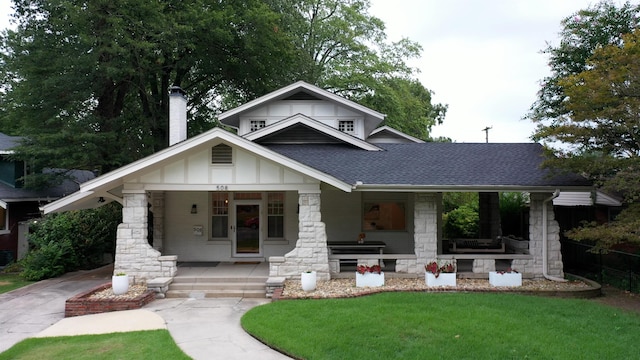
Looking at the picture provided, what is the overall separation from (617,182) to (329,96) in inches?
394

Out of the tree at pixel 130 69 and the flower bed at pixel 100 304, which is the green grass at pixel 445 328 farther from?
the tree at pixel 130 69

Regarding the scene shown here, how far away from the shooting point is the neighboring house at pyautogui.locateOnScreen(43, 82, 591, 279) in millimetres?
11039

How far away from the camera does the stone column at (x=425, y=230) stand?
11.5m

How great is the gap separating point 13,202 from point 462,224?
19.1 m

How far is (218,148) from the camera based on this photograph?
11180 millimetres

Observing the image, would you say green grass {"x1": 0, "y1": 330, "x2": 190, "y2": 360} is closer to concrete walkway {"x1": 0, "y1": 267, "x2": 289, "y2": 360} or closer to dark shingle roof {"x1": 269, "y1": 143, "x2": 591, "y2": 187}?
concrete walkway {"x1": 0, "y1": 267, "x2": 289, "y2": 360}

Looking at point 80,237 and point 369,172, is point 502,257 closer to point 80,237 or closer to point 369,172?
point 369,172

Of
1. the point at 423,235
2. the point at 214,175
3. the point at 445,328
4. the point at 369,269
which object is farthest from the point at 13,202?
the point at 445,328

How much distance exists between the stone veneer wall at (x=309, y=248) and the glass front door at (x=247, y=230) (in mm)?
2842

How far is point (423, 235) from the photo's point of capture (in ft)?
38.0

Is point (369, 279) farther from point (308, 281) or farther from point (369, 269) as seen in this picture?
point (308, 281)

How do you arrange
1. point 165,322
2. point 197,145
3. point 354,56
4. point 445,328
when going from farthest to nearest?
Answer: point 354,56 → point 197,145 → point 165,322 → point 445,328

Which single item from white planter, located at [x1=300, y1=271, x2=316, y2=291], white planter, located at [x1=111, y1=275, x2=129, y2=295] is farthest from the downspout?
white planter, located at [x1=111, y1=275, x2=129, y2=295]

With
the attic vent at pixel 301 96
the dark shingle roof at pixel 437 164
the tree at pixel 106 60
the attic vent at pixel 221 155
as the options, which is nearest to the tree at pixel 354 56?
the tree at pixel 106 60
